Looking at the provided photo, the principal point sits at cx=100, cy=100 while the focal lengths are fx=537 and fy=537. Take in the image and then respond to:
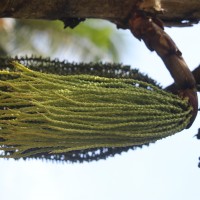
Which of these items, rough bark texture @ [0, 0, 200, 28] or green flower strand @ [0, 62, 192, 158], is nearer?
green flower strand @ [0, 62, 192, 158]

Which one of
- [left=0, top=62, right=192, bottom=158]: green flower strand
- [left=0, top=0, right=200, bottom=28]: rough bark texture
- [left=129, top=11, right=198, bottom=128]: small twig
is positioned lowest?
[left=0, top=62, right=192, bottom=158]: green flower strand

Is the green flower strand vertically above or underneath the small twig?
underneath

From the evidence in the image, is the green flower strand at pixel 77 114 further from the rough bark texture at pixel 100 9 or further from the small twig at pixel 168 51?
the rough bark texture at pixel 100 9

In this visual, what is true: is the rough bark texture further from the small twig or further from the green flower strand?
the green flower strand

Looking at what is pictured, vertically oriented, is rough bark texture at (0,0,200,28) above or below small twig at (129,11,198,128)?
above

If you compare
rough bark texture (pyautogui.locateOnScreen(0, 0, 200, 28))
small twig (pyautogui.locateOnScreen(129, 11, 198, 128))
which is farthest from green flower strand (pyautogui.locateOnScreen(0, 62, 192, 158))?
rough bark texture (pyautogui.locateOnScreen(0, 0, 200, 28))

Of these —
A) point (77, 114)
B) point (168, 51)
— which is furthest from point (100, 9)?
point (77, 114)

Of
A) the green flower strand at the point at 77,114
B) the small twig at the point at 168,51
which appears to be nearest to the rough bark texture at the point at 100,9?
the small twig at the point at 168,51

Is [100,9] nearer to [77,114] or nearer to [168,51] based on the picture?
[168,51]

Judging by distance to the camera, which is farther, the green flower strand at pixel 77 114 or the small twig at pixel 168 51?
the small twig at pixel 168 51
